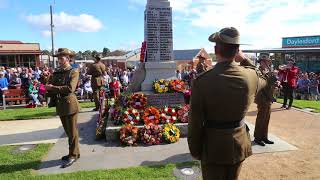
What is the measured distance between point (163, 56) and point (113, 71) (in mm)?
14204

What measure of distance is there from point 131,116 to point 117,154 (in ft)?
5.08

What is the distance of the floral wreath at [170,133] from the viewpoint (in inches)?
292

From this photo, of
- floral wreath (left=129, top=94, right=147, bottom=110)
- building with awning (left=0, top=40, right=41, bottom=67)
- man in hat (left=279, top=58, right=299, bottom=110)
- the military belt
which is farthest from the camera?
building with awning (left=0, top=40, right=41, bottom=67)

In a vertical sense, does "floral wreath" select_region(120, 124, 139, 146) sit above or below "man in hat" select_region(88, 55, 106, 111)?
below

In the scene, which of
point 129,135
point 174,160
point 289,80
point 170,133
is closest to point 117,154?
point 129,135

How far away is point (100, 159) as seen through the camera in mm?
6477

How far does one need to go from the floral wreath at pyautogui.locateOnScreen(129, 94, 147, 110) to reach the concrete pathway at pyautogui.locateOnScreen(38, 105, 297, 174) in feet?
4.41

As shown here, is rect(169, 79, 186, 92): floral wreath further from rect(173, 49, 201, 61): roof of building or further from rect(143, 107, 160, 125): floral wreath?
rect(173, 49, 201, 61): roof of building

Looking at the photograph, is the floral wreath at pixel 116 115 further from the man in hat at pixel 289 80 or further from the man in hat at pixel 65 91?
the man in hat at pixel 289 80

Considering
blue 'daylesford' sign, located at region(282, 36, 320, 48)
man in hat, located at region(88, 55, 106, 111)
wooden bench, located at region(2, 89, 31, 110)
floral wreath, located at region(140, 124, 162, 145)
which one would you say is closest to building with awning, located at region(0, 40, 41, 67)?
wooden bench, located at region(2, 89, 31, 110)

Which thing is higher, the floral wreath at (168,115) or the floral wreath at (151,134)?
the floral wreath at (168,115)

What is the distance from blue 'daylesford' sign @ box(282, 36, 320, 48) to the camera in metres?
34.8

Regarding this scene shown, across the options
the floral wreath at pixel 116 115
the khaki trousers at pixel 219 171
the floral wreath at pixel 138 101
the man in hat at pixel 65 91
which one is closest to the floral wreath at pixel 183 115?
the floral wreath at pixel 138 101

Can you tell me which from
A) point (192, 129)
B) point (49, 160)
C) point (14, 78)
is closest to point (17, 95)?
point (14, 78)
